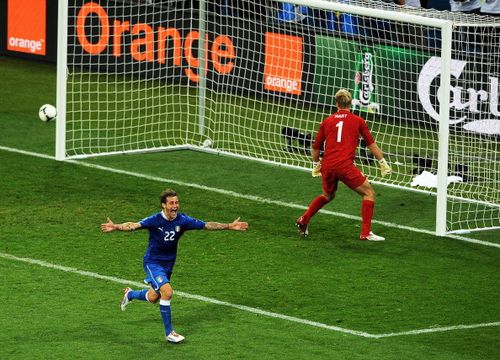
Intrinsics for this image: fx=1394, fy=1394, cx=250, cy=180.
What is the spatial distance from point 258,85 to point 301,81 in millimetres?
841

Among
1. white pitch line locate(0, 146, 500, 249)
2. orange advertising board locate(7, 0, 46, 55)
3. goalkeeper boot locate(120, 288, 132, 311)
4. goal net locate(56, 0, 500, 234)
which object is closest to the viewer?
goalkeeper boot locate(120, 288, 132, 311)

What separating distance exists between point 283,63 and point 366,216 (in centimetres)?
575

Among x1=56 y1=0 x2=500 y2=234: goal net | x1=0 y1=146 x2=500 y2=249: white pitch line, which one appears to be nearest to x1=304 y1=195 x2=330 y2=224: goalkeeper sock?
x1=0 y1=146 x2=500 y2=249: white pitch line

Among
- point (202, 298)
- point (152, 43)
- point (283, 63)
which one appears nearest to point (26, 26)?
point (152, 43)

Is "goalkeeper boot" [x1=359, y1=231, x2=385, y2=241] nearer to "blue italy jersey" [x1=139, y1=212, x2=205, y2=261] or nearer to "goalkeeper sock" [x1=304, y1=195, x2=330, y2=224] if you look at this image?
"goalkeeper sock" [x1=304, y1=195, x2=330, y2=224]

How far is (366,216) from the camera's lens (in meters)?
15.5

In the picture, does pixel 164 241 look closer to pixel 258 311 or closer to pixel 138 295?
pixel 138 295

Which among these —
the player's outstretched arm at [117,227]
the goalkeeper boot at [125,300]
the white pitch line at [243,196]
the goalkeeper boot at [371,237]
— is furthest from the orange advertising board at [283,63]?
the player's outstretched arm at [117,227]

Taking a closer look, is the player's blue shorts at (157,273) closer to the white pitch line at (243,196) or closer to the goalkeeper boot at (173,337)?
the goalkeeper boot at (173,337)

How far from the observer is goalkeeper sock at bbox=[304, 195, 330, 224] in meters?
15.6

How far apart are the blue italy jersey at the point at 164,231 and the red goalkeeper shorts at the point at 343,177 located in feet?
12.4

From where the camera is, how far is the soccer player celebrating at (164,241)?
1164 cm

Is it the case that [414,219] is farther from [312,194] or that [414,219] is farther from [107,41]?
[107,41]

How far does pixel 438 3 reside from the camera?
2550 cm
